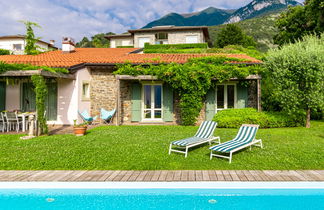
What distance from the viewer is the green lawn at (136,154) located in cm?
552

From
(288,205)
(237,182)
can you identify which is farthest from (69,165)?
(288,205)

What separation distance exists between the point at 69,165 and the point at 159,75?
781 centimetres

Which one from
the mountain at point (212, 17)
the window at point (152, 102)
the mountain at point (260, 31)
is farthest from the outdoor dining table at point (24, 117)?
the mountain at point (212, 17)

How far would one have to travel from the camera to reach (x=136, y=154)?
6543 millimetres

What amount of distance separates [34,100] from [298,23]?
1031 inches

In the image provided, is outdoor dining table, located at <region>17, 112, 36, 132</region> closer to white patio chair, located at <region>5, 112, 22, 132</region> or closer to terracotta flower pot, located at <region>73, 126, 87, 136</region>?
white patio chair, located at <region>5, 112, 22, 132</region>

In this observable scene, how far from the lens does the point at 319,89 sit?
10992mm

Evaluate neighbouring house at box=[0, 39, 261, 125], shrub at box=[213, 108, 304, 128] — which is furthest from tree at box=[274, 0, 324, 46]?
shrub at box=[213, 108, 304, 128]

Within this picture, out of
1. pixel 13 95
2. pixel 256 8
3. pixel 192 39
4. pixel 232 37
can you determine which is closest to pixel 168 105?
pixel 13 95

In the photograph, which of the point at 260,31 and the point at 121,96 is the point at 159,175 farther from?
the point at 260,31

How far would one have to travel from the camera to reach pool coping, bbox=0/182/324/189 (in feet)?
14.1

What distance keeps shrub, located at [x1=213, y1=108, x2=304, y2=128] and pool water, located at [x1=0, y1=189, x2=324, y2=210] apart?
24.5 ft

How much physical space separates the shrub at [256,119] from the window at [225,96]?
1.38 m

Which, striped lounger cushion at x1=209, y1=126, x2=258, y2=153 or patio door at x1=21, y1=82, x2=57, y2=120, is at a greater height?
patio door at x1=21, y1=82, x2=57, y2=120
